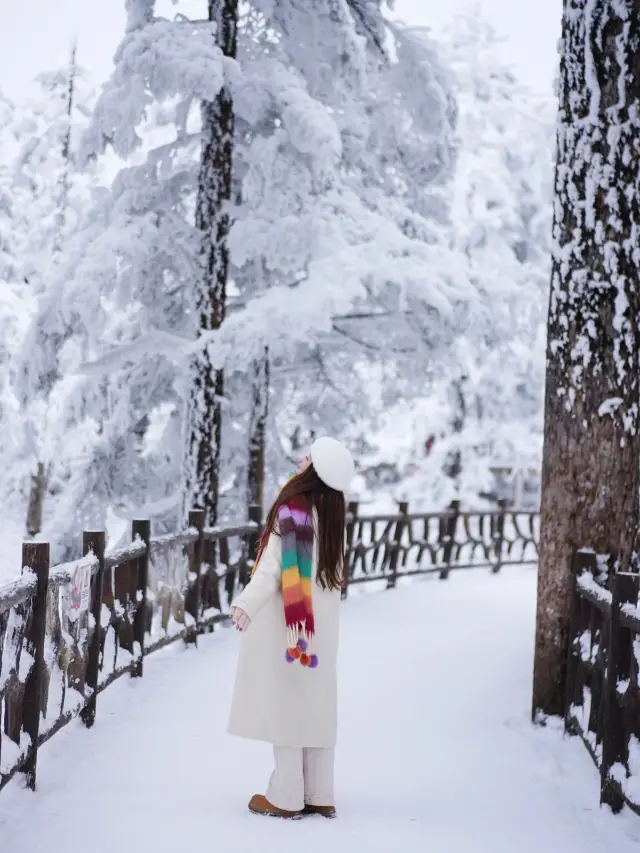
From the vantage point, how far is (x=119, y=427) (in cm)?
1414

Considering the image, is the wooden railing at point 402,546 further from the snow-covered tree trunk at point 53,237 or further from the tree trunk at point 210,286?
the snow-covered tree trunk at point 53,237

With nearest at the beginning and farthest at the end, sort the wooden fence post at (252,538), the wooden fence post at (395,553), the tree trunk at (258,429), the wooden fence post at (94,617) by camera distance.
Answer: the wooden fence post at (94,617), the wooden fence post at (252,538), the tree trunk at (258,429), the wooden fence post at (395,553)

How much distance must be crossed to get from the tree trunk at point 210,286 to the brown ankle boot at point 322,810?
733 cm

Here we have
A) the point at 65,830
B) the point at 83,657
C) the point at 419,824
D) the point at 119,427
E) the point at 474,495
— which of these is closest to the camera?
the point at 65,830

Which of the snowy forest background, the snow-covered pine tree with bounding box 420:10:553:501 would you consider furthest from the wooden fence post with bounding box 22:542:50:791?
the snow-covered pine tree with bounding box 420:10:553:501

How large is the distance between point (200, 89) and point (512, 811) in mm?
8158

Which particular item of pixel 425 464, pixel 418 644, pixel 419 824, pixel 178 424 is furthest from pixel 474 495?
pixel 419 824

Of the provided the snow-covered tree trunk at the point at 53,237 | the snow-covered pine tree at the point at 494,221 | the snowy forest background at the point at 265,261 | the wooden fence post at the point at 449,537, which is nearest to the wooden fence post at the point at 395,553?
the wooden fence post at the point at 449,537

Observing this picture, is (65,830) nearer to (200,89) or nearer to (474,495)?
(200,89)

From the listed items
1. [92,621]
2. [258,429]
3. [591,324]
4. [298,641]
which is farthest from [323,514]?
[258,429]

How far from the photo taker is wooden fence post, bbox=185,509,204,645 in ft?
28.9

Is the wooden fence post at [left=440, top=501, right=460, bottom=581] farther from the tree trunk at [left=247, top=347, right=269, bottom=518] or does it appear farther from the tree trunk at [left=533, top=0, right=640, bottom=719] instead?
the tree trunk at [left=533, top=0, right=640, bottom=719]

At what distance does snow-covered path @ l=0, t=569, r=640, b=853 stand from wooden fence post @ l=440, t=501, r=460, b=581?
296 inches

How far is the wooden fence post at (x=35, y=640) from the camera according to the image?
4.57 metres
